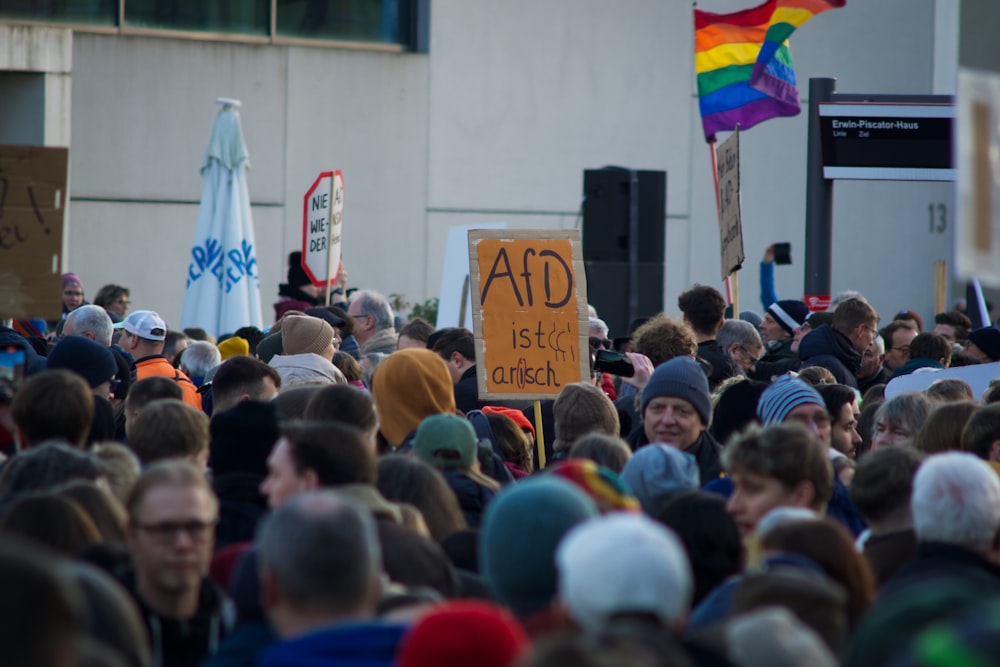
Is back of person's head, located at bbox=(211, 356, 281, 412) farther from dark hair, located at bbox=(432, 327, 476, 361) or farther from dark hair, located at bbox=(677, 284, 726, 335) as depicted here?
dark hair, located at bbox=(677, 284, 726, 335)

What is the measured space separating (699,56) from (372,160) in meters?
8.03

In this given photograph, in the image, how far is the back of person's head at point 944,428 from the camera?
5.97 metres

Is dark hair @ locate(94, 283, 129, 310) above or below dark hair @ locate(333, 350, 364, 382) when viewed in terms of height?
above

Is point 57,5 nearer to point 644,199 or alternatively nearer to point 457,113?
point 457,113

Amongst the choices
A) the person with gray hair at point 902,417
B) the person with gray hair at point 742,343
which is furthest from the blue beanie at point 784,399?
the person with gray hair at point 742,343

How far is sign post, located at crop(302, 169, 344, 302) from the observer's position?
12.6 meters

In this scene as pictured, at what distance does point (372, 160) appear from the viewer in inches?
790

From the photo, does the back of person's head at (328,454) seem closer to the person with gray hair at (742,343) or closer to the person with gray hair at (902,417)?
the person with gray hair at (902,417)

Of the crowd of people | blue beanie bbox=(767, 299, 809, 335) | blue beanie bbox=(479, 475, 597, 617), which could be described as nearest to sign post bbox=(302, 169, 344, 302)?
blue beanie bbox=(767, 299, 809, 335)

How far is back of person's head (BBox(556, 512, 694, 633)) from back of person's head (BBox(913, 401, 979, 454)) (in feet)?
10.9

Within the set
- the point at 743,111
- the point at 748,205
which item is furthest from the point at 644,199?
the point at 748,205

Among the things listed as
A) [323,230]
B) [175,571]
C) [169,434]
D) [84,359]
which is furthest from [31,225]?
[323,230]

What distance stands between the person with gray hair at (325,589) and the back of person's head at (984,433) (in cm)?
334

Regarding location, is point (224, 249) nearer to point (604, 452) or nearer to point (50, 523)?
point (604, 452)
